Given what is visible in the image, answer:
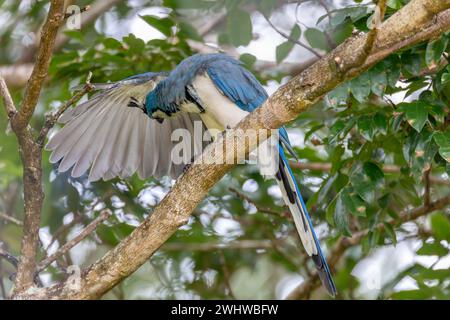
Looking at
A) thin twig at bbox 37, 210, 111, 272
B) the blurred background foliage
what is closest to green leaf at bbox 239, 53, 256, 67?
the blurred background foliage

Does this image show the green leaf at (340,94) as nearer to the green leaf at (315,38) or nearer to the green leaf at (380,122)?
the green leaf at (380,122)

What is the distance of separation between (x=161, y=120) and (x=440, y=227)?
62.7 inches

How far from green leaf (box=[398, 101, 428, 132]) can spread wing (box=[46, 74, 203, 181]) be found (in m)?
1.51

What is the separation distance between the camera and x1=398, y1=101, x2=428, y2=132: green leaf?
2852mm

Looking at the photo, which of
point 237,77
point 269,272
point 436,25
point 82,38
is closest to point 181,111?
point 237,77

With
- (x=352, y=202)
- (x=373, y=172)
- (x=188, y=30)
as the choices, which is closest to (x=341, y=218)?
(x=352, y=202)

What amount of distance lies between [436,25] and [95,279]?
1.60 metres

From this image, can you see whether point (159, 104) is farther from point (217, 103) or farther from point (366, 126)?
point (366, 126)

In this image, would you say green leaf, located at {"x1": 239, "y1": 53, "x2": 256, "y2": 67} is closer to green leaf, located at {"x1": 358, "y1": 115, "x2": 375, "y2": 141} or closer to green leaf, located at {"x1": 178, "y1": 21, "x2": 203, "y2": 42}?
green leaf, located at {"x1": 178, "y1": 21, "x2": 203, "y2": 42}

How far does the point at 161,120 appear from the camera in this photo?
13.5 feet

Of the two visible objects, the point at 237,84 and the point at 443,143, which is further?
the point at 237,84

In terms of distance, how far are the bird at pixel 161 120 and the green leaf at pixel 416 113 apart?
27.9 inches

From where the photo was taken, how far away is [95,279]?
2.91 metres
